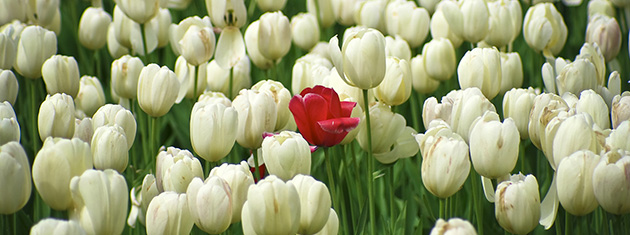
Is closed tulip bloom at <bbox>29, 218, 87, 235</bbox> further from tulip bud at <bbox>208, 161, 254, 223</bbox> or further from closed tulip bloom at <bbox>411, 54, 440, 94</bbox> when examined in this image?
closed tulip bloom at <bbox>411, 54, 440, 94</bbox>

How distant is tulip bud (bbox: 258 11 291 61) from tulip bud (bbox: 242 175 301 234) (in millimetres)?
982

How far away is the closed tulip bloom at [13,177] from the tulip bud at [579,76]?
1.15 metres

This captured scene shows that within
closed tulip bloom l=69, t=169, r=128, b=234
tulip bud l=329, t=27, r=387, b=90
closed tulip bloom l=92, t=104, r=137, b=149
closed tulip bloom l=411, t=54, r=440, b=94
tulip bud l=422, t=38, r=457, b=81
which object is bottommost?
closed tulip bloom l=411, t=54, r=440, b=94

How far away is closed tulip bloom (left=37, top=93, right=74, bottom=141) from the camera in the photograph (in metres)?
1.50

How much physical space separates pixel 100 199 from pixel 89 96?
3.11 ft

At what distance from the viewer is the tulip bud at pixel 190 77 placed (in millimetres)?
1995

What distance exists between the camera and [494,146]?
1276 mm

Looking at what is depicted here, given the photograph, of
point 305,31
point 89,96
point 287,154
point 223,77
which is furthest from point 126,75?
point 287,154

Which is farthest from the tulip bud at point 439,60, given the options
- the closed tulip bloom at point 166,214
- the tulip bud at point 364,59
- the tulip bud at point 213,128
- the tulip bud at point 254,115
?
the closed tulip bloom at point 166,214

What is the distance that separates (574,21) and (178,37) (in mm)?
1672

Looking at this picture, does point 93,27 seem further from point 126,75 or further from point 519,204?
point 519,204

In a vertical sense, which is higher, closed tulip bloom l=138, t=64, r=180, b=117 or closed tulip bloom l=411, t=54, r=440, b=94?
closed tulip bloom l=138, t=64, r=180, b=117

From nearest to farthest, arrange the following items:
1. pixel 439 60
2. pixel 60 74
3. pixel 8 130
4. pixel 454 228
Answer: pixel 454 228 → pixel 8 130 → pixel 60 74 → pixel 439 60

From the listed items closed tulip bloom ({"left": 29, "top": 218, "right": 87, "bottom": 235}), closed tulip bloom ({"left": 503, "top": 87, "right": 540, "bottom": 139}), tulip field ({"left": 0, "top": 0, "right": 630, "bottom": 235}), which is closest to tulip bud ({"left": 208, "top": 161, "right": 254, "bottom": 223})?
tulip field ({"left": 0, "top": 0, "right": 630, "bottom": 235})
